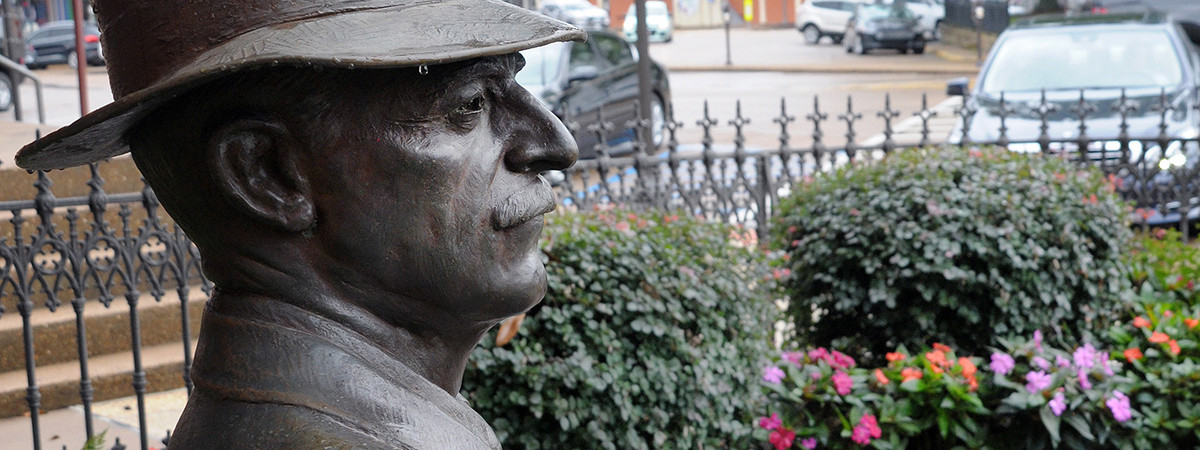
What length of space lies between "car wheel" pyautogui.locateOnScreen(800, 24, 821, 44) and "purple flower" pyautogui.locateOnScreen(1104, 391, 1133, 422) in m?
33.6

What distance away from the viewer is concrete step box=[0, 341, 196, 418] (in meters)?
5.23

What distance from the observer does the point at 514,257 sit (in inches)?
67.6

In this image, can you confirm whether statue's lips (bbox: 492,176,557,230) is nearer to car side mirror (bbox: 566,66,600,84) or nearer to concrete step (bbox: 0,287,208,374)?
concrete step (bbox: 0,287,208,374)

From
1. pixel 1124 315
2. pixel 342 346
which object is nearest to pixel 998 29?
pixel 1124 315

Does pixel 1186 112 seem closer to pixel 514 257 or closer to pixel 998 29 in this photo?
pixel 514 257

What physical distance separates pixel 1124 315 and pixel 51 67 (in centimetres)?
3078

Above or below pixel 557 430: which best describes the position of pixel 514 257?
above

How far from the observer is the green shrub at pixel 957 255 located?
4930 millimetres

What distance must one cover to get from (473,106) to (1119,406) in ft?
11.1

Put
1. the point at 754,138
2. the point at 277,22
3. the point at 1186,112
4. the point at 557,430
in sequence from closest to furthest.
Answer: the point at 277,22 < the point at 557,430 < the point at 1186,112 < the point at 754,138

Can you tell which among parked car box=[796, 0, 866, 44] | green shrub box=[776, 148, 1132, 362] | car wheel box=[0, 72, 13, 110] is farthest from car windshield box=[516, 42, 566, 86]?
parked car box=[796, 0, 866, 44]

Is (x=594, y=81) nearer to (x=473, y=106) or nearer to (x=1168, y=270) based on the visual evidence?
(x=1168, y=270)

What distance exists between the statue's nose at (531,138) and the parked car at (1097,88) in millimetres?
6577

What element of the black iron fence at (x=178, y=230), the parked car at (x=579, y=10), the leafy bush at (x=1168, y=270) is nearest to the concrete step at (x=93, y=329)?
the black iron fence at (x=178, y=230)
